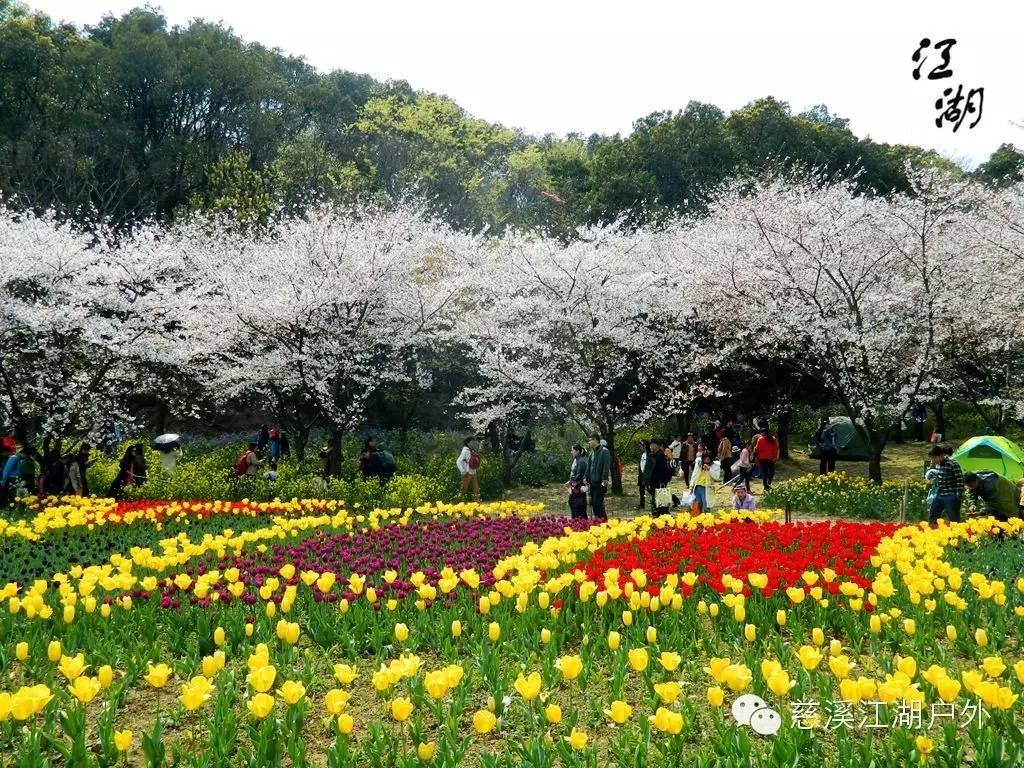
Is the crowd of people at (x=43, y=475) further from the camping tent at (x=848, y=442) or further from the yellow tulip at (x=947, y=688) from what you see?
the camping tent at (x=848, y=442)

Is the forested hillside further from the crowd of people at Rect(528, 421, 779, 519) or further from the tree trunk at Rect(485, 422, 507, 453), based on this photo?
the crowd of people at Rect(528, 421, 779, 519)

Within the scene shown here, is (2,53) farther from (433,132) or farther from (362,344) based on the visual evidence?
(362,344)

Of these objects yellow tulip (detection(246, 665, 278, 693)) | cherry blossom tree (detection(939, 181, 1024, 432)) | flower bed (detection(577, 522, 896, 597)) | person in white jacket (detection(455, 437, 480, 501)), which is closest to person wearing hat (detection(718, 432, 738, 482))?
cherry blossom tree (detection(939, 181, 1024, 432))

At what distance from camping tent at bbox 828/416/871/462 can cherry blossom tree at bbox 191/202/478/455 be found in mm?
12419

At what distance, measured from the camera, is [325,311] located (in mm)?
19219

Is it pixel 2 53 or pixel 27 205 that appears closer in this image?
pixel 27 205

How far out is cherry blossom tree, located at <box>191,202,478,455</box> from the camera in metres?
18.7

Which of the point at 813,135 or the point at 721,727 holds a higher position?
the point at 813,135

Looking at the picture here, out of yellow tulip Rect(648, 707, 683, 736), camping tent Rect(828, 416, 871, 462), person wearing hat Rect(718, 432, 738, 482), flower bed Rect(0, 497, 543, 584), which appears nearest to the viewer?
yellow tulip Rect(648, 707, 683, 736)

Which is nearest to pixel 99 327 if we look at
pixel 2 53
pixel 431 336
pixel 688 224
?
pixel 431 336

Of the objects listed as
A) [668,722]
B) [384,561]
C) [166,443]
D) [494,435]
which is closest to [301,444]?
[166,443]

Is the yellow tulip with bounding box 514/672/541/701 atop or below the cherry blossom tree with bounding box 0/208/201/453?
below

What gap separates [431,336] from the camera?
20562 mm

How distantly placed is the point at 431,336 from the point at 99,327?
278 inches
